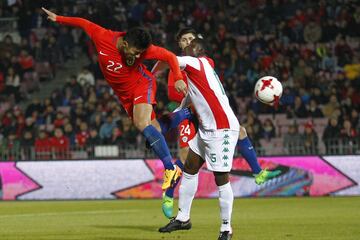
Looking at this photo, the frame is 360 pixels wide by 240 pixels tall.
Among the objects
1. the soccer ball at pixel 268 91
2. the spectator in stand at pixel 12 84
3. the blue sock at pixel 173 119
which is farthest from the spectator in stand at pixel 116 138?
the soccer ball at pixel 268 91

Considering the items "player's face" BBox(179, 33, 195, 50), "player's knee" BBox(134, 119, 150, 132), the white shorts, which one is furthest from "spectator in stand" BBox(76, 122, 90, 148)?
the white shorts

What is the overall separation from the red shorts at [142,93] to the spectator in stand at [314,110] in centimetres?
1177

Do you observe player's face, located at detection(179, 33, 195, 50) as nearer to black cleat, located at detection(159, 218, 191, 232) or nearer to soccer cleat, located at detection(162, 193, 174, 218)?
soccer cleat, located at detection(162, 193, 174, 218)

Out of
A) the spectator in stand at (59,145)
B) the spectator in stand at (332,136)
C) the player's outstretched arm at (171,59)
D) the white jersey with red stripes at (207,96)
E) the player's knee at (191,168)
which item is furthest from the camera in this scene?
the spectator in stand at (59,145)

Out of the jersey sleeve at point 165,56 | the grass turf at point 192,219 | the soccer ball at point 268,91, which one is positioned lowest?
the grass turf at point 192,219

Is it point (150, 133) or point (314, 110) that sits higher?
point (150, 133)

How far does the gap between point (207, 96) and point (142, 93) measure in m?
1.54

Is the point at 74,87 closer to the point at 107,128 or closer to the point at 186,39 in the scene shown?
the point at 107,128

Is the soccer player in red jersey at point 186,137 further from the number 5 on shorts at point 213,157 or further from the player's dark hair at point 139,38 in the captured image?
the number 5 on shorts at point 213,157

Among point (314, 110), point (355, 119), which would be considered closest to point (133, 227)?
point (355, 119)

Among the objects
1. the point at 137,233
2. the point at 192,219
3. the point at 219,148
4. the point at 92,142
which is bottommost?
the point at 192,219

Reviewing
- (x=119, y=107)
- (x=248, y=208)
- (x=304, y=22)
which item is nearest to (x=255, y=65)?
(x=304, y=22)

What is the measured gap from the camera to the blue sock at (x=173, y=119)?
1209cm

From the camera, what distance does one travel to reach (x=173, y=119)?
A: 12.1 meters
